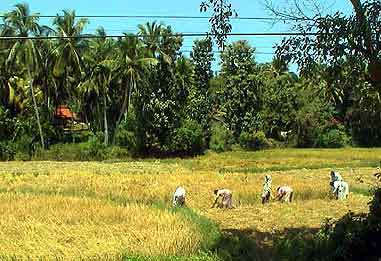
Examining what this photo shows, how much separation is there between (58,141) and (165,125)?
36.7ft

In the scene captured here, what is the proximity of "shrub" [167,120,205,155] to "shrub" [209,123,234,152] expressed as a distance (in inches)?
109

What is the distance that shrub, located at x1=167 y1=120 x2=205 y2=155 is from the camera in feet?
140

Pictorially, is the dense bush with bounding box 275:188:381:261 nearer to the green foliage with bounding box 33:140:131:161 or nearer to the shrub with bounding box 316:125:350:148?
the green foliage with bounding box 33:140:131:161

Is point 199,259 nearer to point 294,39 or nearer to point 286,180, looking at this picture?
point 294,39

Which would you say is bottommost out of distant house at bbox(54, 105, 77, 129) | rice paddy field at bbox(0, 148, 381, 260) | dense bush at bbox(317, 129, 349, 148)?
rice paddy field at bbox(0, 148, 381, 260)

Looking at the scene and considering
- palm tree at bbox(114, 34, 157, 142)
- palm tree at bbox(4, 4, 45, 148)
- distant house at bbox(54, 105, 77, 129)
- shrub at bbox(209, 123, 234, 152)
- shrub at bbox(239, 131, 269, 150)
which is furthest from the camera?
distant house at bbox(54, 105, 77, 129)

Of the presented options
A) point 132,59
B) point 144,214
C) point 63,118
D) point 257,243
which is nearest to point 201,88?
point 132,59

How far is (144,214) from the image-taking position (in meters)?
13.8

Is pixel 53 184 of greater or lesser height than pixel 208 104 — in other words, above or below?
below

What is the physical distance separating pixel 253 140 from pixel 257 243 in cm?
3720

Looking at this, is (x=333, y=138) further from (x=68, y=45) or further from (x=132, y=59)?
(x=68, y=45)

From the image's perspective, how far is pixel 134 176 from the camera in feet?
85.7

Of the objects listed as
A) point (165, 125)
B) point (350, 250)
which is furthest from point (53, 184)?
point (165, 125)

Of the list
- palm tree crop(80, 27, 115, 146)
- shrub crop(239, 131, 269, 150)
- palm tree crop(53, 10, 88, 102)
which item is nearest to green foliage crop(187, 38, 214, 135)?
shrub crop(239, 131, 269, 150)
